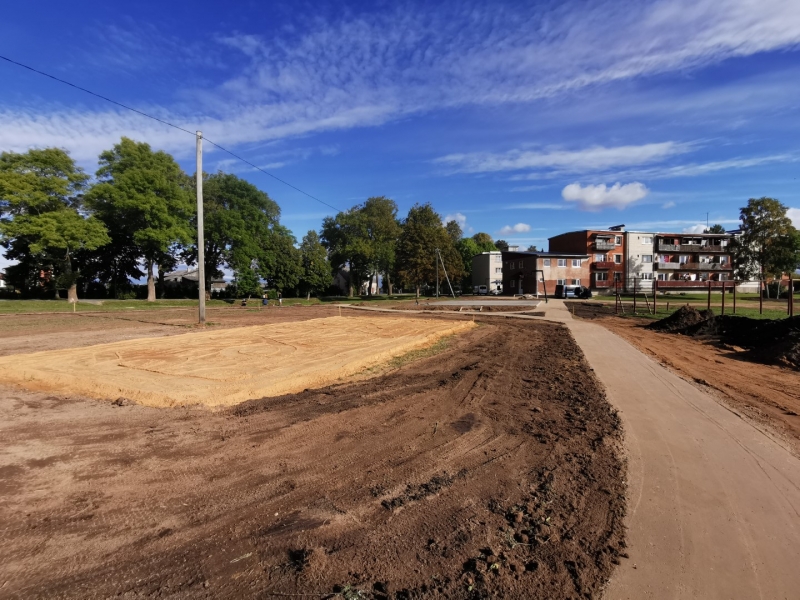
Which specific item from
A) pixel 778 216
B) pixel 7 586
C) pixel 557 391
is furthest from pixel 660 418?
pixel 778 216

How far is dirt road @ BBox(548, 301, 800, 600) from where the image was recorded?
294cm

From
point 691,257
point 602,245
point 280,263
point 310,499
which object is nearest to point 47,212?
point 280,263

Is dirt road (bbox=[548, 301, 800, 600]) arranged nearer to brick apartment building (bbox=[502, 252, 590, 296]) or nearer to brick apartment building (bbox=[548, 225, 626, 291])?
brick apartment building (bbox=[502, 252, 590, 296])

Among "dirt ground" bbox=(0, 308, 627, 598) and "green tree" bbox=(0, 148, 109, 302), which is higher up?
"green tree" bbox=(0, 148, 109, 302)

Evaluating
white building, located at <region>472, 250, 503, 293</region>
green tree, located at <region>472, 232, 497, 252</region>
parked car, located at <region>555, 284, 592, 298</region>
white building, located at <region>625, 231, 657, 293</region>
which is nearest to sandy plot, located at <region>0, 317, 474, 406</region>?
parked car, located at <region>555, 284, 592, 298</region>

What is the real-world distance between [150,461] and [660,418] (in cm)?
693

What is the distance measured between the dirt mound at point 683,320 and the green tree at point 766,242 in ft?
149

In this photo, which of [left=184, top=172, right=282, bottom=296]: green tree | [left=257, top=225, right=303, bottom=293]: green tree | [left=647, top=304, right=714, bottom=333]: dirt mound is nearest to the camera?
[left=647, top=304, right=714, bottom=333]: dirt mound

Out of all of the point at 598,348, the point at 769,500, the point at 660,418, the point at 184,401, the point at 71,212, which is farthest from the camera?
the point at 71,212

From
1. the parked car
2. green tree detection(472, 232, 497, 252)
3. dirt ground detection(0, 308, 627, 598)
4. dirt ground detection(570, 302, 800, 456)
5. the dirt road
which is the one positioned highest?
green tree detection(472, 232, 497, 252)

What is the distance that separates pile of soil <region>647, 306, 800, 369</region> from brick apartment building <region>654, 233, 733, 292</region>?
5848cm

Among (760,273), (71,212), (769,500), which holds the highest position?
(71,212)

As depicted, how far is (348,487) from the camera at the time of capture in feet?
13.6

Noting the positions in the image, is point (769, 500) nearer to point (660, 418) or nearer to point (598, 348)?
point (660, 418)
